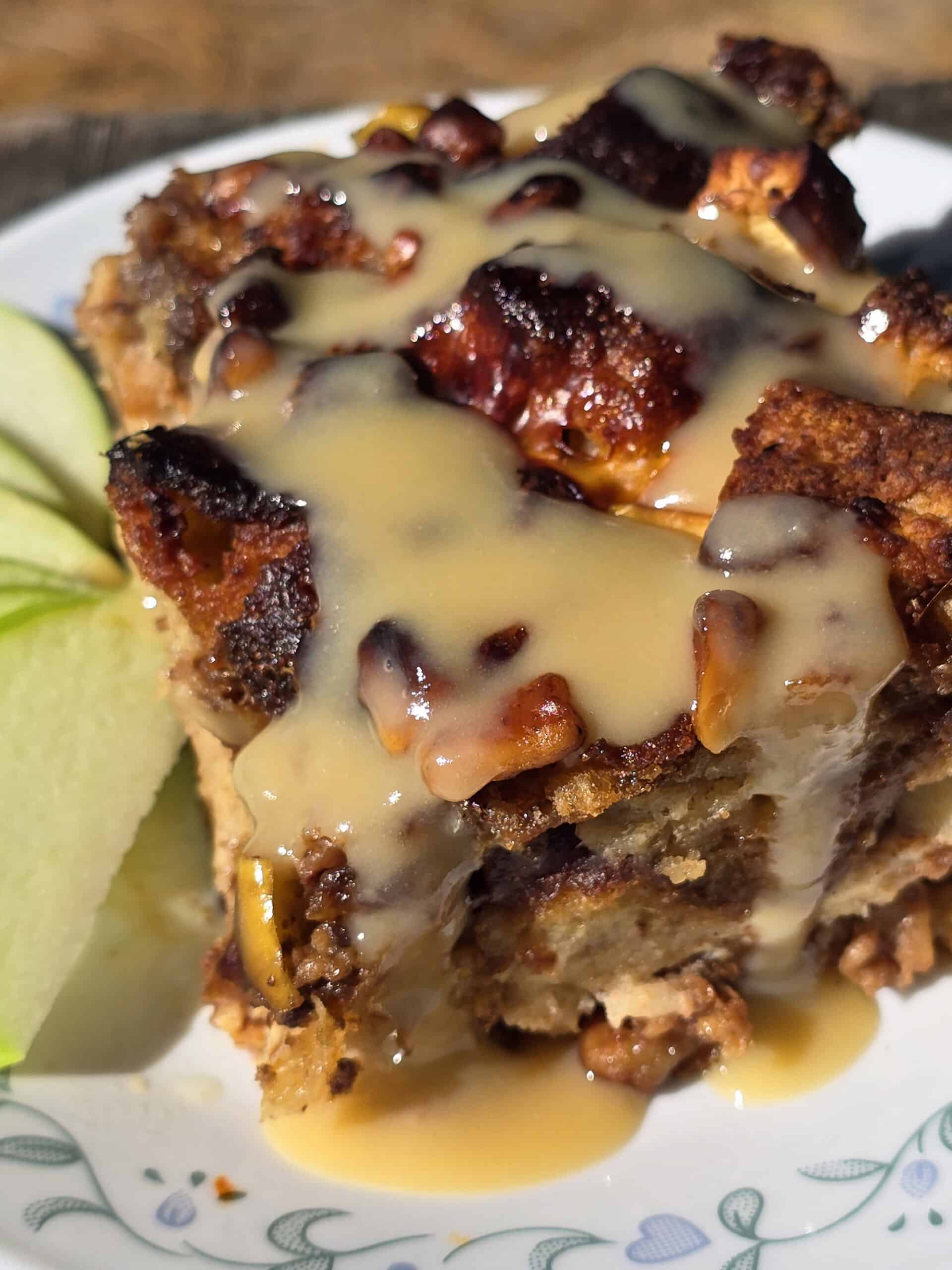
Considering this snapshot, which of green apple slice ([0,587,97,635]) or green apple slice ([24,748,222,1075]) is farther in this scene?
green apple slice ([0,587,97,635])

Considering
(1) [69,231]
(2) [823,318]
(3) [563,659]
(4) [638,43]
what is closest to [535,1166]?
(3) [563,659]

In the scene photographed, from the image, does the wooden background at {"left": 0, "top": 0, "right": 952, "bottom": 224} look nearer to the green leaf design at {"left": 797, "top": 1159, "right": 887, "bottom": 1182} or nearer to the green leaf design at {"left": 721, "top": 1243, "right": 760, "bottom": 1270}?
the green leaf design at {"left": 797, "top": 1159, "right": 887, "bottom": 1182}

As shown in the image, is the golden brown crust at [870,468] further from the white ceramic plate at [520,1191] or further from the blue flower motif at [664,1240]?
the blue flower motif at [664,1240]

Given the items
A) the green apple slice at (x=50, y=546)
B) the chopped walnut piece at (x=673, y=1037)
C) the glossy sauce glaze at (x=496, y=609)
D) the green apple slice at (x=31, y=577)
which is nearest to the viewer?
the glossy sauce glaze at (x=496, y=609)

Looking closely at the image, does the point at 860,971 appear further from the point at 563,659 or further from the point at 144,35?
the point at 144,35

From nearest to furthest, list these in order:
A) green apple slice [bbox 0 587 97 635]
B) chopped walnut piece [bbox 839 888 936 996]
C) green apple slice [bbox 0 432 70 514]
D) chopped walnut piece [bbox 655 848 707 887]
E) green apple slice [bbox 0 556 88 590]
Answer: chopped walnut piece [bbox 655 848 707 887] → chopped walnut piece [bbox 839 888 936 996] → green apple slice [bbox 0 587 97 635] → green apple slice [bbox 0 556 88 590] → green apple slice [bbox 0 432 70 514]

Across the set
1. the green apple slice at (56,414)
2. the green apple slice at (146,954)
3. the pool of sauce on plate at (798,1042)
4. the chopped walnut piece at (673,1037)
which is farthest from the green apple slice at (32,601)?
the pool of sauce on plate at (798,1042)

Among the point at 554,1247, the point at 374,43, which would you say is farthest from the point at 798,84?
the point at 374,43

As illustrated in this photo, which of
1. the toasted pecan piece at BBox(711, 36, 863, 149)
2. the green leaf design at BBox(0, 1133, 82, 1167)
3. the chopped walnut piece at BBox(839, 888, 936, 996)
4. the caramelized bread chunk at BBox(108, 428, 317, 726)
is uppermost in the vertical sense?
the toasted pecan piece at BBox(711, 36, 863, 149)

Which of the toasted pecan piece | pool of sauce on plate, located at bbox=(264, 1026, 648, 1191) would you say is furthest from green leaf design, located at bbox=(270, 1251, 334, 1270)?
the toasted pecan piece
